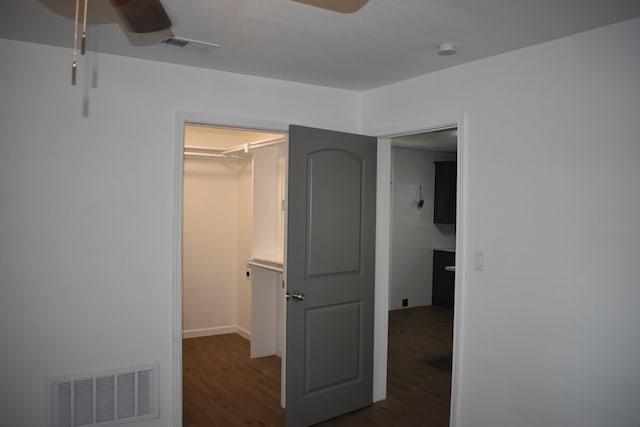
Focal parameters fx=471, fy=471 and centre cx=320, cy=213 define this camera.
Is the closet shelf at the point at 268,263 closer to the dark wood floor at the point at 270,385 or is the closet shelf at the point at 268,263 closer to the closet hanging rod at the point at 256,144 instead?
the dark wood floor at the point at 270,385

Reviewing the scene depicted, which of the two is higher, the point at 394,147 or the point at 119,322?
the point at 394,147

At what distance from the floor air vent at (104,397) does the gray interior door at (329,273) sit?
921mm

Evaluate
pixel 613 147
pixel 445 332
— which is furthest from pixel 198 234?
pixel 613 147

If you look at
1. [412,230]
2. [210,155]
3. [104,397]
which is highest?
[210,155]

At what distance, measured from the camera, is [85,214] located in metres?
2.85

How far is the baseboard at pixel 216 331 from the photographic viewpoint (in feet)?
18.1

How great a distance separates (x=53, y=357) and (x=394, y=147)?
5.64 m

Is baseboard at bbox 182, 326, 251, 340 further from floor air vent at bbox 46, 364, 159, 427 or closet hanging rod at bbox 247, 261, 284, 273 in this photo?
floor air vent at bbox 46, 364, 159, 427

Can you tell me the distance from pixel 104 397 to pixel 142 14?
2.40 meters

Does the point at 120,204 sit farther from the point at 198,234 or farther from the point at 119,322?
the point at 198,234

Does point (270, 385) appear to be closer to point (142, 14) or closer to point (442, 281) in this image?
point (142, 14)

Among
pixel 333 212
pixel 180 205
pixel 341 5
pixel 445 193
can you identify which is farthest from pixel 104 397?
pixel 445 193

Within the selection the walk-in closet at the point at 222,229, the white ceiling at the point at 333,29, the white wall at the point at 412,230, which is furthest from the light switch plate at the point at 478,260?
the white wall at the point at 412,230

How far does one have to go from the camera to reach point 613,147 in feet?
7.46
